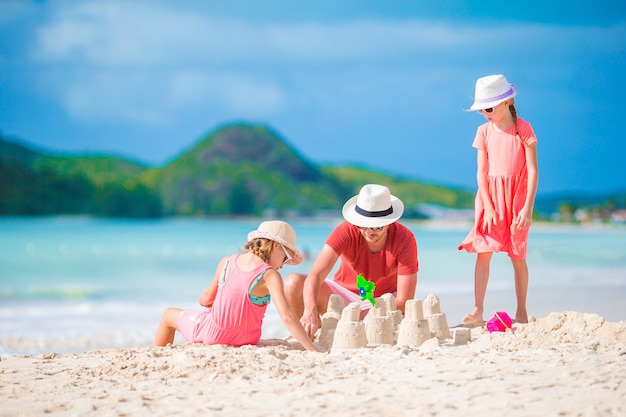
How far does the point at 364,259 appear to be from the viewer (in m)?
5.37

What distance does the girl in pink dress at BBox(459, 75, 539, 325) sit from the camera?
17.6 feet

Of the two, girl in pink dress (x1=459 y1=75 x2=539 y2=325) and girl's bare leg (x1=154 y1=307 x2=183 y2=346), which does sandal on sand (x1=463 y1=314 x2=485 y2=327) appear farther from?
girl's bare leg (x1=154 y1=307 x2=183 y2=346)

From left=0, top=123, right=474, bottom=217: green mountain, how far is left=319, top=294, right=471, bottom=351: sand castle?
42.8 metres

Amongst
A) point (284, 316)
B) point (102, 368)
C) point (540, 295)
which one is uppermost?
point (540, 295)

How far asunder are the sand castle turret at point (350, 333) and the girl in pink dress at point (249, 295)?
0.21m

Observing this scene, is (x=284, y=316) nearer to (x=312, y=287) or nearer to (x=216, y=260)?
(x=312, y=287)

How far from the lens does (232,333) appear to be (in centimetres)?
443

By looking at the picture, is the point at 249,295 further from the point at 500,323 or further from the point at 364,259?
the point at 500,323

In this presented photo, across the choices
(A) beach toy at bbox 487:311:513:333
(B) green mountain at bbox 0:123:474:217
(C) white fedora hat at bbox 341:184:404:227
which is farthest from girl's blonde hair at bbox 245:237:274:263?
(B) green mountain at bbox 0:123:474:217

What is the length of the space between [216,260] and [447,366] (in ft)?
53.5

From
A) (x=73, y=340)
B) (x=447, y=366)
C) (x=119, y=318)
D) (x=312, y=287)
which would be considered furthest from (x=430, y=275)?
(x=447, y=366)

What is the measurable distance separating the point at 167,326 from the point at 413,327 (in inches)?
58.4

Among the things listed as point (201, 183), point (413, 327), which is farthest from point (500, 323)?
point (201, 183)

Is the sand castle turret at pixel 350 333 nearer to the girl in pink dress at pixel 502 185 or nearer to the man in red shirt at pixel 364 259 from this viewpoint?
the man in red shirt at pixel 364 259
